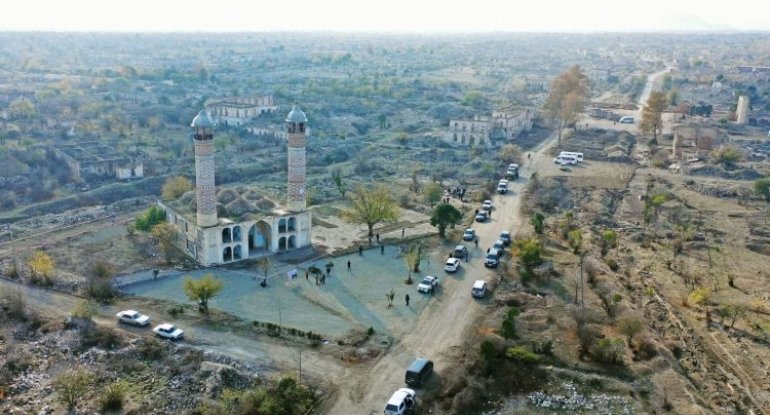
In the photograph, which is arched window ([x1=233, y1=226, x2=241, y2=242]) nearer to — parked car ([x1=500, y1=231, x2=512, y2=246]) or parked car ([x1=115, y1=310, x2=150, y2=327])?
parked car ([x1=115, y1=310, x2=150, y2=327])

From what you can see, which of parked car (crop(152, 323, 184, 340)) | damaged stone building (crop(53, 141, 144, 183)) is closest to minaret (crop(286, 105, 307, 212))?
parked car (crop(152, 323, 184, 340))

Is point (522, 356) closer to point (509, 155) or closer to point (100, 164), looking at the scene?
point (509, 155)

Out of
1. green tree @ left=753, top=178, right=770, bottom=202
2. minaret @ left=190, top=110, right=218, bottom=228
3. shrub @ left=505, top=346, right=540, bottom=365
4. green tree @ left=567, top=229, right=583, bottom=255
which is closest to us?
shrub @ left=505, top=346, right=540, bottom=365

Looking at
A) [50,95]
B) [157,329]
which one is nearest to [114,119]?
[50,95]

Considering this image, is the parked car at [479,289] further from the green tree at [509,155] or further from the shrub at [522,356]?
the green tree at [509,155]

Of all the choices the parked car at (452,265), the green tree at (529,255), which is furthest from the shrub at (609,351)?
the parked car at (452,265)
